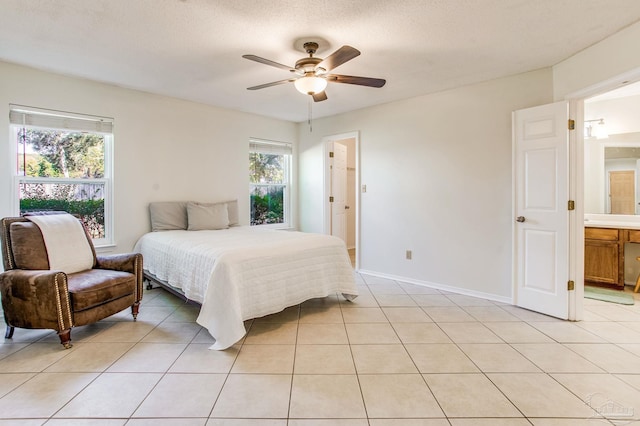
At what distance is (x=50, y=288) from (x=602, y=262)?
5.60 m

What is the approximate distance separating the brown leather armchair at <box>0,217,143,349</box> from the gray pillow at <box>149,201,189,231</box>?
96cm

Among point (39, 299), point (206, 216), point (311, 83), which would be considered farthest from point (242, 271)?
point (206, 216)

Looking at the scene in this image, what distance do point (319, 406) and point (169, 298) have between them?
243 cm

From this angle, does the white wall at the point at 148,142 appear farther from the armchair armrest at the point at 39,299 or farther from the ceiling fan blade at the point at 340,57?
the ceiling fan blade at the point at 340,57

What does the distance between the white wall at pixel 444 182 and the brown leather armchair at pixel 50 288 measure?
296 centimetres

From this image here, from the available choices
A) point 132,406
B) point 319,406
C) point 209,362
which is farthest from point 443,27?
point 132,406

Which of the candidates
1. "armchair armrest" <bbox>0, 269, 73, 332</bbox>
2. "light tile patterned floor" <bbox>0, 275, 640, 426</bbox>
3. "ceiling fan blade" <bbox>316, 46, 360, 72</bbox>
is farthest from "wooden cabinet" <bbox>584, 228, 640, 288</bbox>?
"armchair armrest" <bbox>0, 269, 73, 332</bbox>

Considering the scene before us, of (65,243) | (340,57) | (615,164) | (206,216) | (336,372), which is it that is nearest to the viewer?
(336,372)

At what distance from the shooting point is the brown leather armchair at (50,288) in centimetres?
223

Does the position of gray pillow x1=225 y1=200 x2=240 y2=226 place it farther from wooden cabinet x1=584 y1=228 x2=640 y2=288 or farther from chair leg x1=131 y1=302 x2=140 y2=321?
wooden cabinet x1=584 y1=228 x2=640 y2=288

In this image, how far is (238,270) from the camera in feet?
7.79

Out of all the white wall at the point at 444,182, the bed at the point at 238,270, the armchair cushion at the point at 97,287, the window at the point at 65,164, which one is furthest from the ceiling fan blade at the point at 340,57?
the window at the point at 65,164

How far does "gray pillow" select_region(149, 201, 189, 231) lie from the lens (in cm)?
376

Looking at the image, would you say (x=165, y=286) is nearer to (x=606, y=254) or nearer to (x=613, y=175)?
→ (x=606, y=254)
